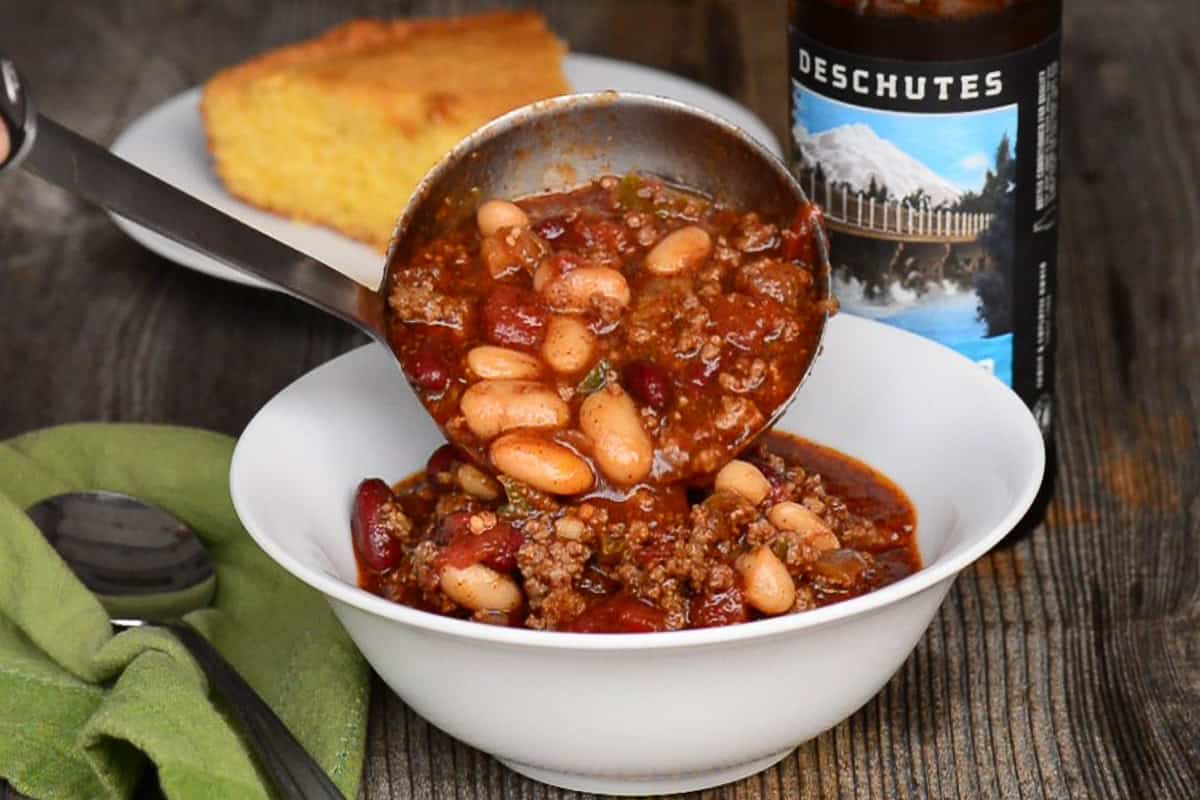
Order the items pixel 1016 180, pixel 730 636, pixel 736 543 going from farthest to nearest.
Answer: pixel 1016 180
pixel 736 543
pixel 730 636

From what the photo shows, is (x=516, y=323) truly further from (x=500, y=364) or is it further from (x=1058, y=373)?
(x=1058, y=373)

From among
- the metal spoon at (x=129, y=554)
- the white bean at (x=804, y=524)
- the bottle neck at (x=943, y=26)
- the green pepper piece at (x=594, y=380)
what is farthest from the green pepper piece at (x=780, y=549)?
the metal spoon at (x=129, y=554)

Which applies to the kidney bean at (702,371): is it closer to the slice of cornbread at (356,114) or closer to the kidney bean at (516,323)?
the kidney bean at (516,323)

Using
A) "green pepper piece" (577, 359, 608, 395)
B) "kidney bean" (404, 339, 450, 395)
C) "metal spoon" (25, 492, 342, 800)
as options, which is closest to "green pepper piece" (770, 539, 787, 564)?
"green pepper piece" (577, 359, 608, 395)

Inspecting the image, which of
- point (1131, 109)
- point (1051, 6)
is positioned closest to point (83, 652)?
point (1051, 6)

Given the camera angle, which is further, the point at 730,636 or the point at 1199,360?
the point at 1199,360

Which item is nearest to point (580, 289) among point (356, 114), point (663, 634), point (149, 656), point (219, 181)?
point (663, 634)

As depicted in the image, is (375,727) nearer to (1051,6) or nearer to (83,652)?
(83,652)

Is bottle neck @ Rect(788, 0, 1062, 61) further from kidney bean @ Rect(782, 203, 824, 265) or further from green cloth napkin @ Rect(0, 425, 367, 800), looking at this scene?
green cloth napkin @ Rect(0, 425, 367, 800)
